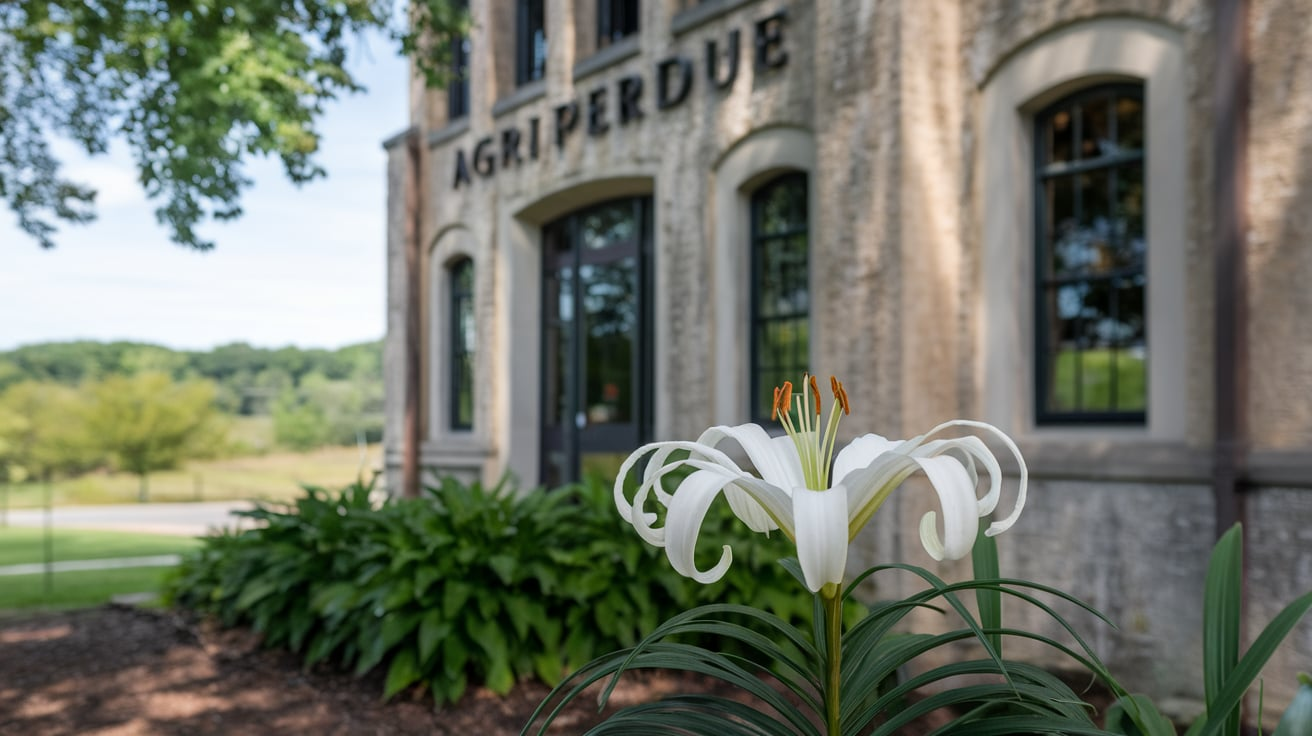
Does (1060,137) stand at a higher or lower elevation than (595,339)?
higher

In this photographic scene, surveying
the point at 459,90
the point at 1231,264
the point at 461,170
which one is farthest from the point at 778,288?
the point at 459,90

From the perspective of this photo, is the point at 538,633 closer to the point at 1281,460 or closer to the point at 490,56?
the point at 1281,460

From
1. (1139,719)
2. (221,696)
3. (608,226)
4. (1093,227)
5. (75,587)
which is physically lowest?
(75,587)

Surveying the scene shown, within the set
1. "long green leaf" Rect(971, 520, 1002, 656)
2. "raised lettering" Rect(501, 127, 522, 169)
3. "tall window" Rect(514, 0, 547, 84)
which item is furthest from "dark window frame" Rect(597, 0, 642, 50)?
"long green leaf" Rect(971, 520, 1002, 656)

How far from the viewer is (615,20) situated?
9.91 meters

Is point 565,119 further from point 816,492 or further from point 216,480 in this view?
point 216,480

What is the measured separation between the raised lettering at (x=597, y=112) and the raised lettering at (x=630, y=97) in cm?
31

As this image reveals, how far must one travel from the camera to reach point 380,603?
4.91m

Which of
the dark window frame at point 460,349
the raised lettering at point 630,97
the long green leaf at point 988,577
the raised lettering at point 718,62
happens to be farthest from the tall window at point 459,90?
the long green leaf at point 988,577

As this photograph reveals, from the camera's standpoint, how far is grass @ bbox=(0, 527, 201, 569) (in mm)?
16734

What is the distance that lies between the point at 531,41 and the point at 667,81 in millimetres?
3450

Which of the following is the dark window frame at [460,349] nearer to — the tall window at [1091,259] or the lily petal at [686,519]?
the tall window at [1091,259]

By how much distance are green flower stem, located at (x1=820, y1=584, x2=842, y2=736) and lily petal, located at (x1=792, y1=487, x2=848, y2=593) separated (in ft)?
0.51

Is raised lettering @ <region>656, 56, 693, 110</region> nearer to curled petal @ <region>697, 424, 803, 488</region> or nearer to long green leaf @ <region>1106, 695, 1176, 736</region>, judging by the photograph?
long green leaf @ <region>1106, 695, 1176, 736</region>
